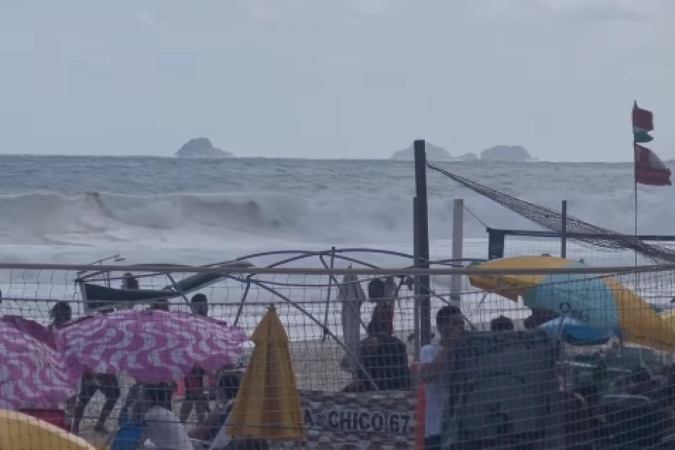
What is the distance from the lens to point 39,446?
468 cm

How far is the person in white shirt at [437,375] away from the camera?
5352 mm

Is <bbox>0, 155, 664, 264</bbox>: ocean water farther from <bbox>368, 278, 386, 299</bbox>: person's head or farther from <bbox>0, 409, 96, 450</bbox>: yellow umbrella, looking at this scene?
<bbox>0, 409, 96, 450</bbox>: yellow umbrella

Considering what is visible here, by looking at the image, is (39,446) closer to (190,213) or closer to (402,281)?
(402,281)

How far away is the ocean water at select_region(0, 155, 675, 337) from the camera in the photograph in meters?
35.4

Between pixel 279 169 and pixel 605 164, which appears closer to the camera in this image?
pixel 279 169

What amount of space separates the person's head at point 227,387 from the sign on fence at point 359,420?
0.33 m

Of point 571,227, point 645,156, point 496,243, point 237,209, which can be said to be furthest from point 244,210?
point 571,227

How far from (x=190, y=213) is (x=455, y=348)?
122 feet

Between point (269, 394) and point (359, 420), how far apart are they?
0.53 meters

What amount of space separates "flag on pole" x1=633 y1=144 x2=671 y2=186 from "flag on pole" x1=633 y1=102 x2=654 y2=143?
0.33 ft

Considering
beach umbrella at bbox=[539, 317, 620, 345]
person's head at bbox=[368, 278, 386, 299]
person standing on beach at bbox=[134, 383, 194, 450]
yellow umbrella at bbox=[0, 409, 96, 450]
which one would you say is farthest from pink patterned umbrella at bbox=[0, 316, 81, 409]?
person's head at bbox=[368, 278, 386, 299]

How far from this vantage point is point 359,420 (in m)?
5.90

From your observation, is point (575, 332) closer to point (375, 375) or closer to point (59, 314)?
point (375, 375)

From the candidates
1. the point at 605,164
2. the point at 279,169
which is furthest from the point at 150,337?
the point at 605,164
